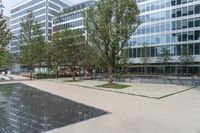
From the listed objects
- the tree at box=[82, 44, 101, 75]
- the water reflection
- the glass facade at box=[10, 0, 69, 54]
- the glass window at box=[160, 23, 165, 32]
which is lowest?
the water reflection

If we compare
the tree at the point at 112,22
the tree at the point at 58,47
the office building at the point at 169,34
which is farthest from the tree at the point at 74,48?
the office building at the point at 169,34

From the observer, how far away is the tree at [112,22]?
25641mm

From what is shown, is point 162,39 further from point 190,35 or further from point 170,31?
point 190,35

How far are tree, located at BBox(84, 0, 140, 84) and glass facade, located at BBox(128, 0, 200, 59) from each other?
35.4m

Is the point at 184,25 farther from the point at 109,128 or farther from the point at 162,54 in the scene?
the point at 109,128

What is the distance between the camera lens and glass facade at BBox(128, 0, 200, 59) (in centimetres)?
5766

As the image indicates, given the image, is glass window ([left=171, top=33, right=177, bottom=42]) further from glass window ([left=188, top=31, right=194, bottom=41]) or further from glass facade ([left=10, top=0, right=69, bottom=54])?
glass facade ([left=10, top=0, right=69, bottom=54])

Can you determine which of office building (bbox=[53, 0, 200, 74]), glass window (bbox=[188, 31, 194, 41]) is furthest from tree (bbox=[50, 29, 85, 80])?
glass window (bbox=[188, 31, 194, 41])

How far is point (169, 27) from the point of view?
2438 inches

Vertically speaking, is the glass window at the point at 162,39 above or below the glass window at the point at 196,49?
above

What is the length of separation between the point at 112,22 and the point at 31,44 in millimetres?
17533

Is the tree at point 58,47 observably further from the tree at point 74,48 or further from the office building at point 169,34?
the office building at point 169,34

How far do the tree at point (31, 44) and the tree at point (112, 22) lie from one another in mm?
14740

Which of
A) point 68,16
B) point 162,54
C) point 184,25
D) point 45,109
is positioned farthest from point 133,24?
point 68,16
